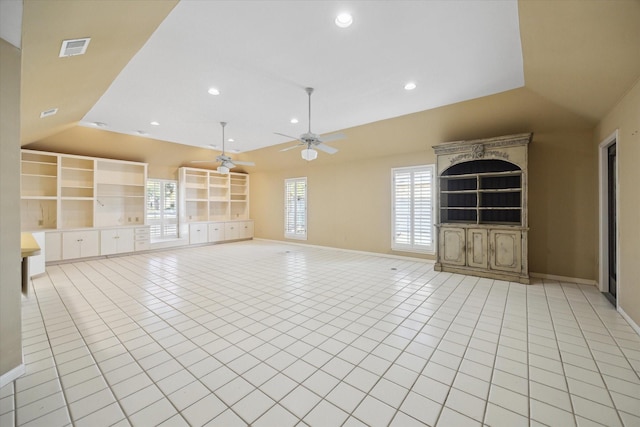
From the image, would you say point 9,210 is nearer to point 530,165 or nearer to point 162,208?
point 162,208

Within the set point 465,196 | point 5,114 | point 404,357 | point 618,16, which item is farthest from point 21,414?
point 465,196

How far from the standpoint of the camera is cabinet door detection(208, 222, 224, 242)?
9.52 m

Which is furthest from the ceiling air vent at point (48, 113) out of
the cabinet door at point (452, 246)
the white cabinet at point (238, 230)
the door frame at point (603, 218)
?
the door frame at point (603, 218)

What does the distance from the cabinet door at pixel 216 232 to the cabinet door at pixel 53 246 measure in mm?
3934

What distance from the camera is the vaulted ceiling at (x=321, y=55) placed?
2.30 metres

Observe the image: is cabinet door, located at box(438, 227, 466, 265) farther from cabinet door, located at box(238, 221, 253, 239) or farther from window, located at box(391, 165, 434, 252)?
cabinet door, located at box(238, 221, 253, 239)

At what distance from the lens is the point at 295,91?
4137mm

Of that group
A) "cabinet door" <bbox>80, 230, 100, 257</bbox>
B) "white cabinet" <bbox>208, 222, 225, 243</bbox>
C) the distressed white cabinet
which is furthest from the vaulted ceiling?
"white cabinet" <bbox>208, 222, 225, 243</bbox>

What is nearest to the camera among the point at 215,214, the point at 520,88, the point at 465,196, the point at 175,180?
the point at 520,88

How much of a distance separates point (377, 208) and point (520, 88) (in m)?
4.00

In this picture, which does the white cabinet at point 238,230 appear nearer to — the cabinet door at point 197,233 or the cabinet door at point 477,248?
the cabinet door at point 197,233

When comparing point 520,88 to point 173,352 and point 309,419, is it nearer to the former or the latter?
point 309,419

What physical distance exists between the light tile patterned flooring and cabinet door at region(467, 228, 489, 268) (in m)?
0.80

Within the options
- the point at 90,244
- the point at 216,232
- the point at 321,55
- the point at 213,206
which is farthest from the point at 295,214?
the point at 321,55
